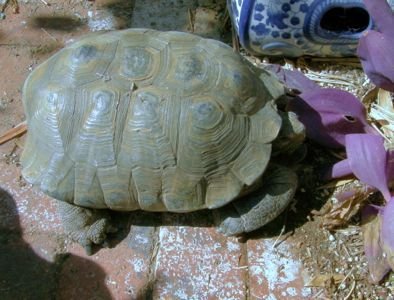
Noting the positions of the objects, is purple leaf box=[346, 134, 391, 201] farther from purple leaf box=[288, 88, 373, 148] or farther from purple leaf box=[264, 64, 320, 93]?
purple leaf box=[264, 64, 320, 93]

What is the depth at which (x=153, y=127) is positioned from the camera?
2133 millimetres

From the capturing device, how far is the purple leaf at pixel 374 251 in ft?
7.50

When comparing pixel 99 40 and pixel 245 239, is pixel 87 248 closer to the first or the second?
pixel 245 239

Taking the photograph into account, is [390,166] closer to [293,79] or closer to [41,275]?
[293,79]

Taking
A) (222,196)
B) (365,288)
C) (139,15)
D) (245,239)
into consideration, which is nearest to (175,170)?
(222,196)

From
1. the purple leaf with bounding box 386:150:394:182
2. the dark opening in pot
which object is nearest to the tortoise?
the purple leaf with bounding box 386:150:394:182

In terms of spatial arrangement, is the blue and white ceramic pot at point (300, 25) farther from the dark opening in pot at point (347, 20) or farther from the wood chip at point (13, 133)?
the wood chip at point (13, 133)

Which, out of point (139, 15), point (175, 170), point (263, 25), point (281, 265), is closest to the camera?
point (175, 170)

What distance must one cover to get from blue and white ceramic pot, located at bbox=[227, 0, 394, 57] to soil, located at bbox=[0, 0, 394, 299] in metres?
0.19

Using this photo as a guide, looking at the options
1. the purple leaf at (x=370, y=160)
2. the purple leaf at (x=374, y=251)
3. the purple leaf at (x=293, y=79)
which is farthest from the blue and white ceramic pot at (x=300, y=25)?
the purple leaf at (x=374, y=251)

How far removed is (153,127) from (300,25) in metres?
0.94

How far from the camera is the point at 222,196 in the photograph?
7.33 ft

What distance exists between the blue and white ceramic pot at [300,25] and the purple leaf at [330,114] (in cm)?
32

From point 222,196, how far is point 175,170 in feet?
0.69
